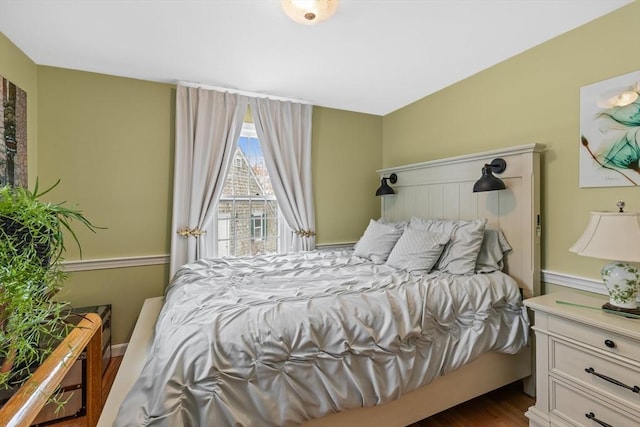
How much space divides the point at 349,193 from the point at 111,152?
2416 millimetres

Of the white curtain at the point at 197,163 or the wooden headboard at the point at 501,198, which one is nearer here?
Result: the wooden headboard at the point at 501,198

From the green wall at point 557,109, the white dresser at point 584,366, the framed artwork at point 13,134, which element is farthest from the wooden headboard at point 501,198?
the framed artwork at point 13,134

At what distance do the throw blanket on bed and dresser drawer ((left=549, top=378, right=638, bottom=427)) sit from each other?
30cm

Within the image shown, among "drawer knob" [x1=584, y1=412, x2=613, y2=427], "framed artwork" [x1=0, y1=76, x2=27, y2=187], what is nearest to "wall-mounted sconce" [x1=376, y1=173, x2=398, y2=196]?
"drawer knob" [x1=584, y1=412, x2=613, y2=427]

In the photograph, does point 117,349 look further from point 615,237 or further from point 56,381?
point 615,237

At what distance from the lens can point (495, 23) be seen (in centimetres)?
193

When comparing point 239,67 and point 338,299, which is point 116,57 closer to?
point 239,67

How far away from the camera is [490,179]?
7.07 ft

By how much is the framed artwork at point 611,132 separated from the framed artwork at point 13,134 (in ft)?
12.4

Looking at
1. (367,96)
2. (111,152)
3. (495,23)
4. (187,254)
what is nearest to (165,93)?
(111,152)

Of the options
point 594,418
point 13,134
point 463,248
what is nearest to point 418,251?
point 463,248

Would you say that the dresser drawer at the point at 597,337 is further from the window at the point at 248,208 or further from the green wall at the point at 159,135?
the window at the point at 248,208

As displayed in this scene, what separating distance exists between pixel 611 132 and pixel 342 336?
6.63 ft

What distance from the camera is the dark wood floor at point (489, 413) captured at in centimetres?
181
